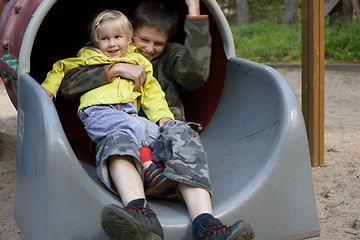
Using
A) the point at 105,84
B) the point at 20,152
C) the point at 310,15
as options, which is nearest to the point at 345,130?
the point at 310,15

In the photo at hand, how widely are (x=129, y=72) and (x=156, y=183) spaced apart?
0.53m

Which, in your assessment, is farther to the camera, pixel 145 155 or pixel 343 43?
pixel 343 43

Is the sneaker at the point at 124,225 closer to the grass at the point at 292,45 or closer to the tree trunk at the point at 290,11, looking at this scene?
the grass at the point at 292,45

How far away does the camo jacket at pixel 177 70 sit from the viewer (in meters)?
1.89

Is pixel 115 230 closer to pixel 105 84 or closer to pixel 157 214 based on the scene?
pixel 157 214

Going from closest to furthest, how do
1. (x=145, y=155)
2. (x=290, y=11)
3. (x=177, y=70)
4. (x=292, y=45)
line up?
(x=145, y=155)
(x=177, y=70)
(x=292, y=45)
(x=290, y=11)

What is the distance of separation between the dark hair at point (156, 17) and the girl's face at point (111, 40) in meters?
0.16

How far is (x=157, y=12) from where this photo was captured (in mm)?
2246

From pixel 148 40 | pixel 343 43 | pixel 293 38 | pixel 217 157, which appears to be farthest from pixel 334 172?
pixel 293 38

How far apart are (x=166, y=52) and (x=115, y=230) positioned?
1.13 meters

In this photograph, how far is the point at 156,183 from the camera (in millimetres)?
1724

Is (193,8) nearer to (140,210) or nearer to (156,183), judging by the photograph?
(156,183)

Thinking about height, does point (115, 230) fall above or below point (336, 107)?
above

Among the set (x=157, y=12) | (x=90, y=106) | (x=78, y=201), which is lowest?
→ (x=78, y=201)
